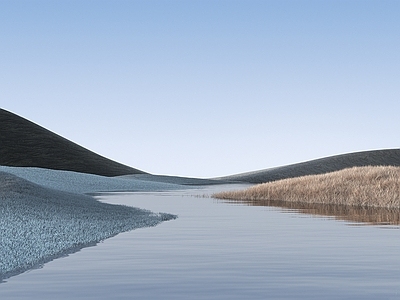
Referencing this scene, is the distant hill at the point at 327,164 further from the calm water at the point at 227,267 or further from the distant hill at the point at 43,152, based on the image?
the calm water at the point at 227,267

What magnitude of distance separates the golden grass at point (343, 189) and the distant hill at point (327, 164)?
7190 cm

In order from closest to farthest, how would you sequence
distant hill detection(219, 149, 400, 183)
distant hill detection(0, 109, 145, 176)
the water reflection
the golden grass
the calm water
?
the calm water < the water reflection < the golden grass < distant hill detection(0, 109, 145, 176) < distant hill detection(219, 149, 400, 183)

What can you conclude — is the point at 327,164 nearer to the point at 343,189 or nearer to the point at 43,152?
the point at 43,152

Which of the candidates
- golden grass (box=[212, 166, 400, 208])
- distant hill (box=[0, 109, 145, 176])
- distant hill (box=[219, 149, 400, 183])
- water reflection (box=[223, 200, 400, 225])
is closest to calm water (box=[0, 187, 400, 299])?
water reflection (box=[223, 200, 400, 225])

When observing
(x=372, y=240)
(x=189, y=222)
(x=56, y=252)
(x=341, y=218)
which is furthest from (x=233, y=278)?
(x=341, y=218)

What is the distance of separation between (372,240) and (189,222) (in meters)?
8.54

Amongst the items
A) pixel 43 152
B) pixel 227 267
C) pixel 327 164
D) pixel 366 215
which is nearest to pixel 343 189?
pixel 366 215

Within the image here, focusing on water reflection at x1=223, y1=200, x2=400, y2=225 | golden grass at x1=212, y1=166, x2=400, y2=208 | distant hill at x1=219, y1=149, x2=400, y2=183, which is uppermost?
distant hill at x1=219, y1=149, x2=400, y2=183

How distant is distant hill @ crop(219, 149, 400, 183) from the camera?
398ft

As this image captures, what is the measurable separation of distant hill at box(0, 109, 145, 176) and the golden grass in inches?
3059

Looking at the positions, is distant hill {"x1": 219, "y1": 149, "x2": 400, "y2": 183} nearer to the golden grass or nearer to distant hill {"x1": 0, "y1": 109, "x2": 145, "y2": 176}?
distant hill {"x1": 0, "y1": 109, "x2": 145, "y2": 176}

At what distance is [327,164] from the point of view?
127812 millimetres

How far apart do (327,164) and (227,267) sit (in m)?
116

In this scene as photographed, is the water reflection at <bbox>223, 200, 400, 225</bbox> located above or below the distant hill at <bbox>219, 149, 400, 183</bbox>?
below
